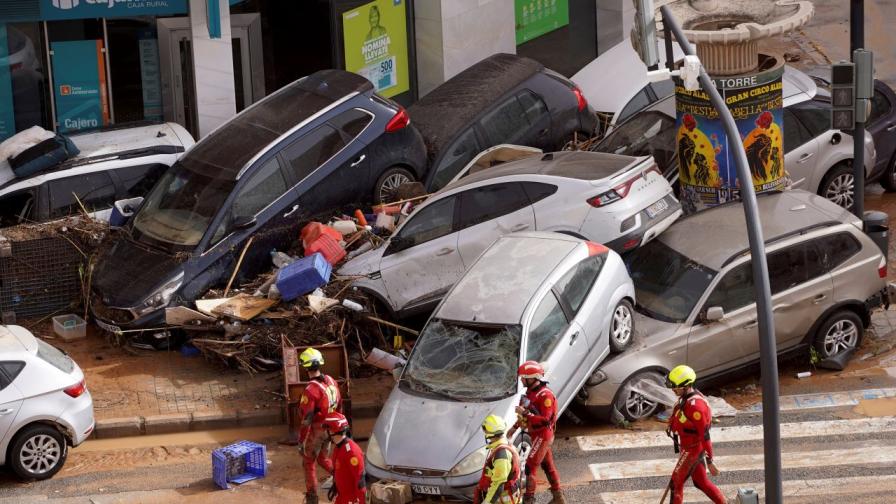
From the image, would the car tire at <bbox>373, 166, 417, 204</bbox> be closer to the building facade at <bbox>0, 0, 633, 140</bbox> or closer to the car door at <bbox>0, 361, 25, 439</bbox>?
the building facade at <bbox>0, 0, 633, 140</bbox>

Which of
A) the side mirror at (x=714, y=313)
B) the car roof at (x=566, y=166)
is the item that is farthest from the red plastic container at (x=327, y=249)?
the side mirror at (x=714, y=313)

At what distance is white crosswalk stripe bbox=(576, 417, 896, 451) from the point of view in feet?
51.6

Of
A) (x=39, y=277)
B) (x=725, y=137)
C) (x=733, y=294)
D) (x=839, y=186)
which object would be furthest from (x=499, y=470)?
(x=839, y=186)

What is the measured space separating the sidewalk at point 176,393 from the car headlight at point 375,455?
2081mm

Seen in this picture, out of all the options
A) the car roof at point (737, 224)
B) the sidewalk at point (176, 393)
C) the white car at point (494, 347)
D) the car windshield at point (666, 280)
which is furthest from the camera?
the car roof at point (737, 224)

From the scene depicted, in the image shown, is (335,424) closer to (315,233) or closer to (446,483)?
(446,483)

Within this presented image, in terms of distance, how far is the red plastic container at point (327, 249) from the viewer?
732 inches

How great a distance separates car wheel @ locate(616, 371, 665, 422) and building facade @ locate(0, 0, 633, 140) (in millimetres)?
8646

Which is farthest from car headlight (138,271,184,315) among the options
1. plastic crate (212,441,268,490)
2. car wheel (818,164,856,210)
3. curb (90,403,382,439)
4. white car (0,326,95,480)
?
car wheel (818,164,856,210)

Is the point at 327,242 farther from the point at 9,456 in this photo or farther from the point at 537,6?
the point at 537,6

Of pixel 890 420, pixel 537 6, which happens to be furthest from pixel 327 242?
pixel 537 6

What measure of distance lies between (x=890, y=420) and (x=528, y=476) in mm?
4366

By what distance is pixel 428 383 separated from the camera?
1520 centimetres

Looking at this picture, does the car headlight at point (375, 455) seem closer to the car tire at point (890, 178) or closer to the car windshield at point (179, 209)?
the car windshield at point (179, 209)
